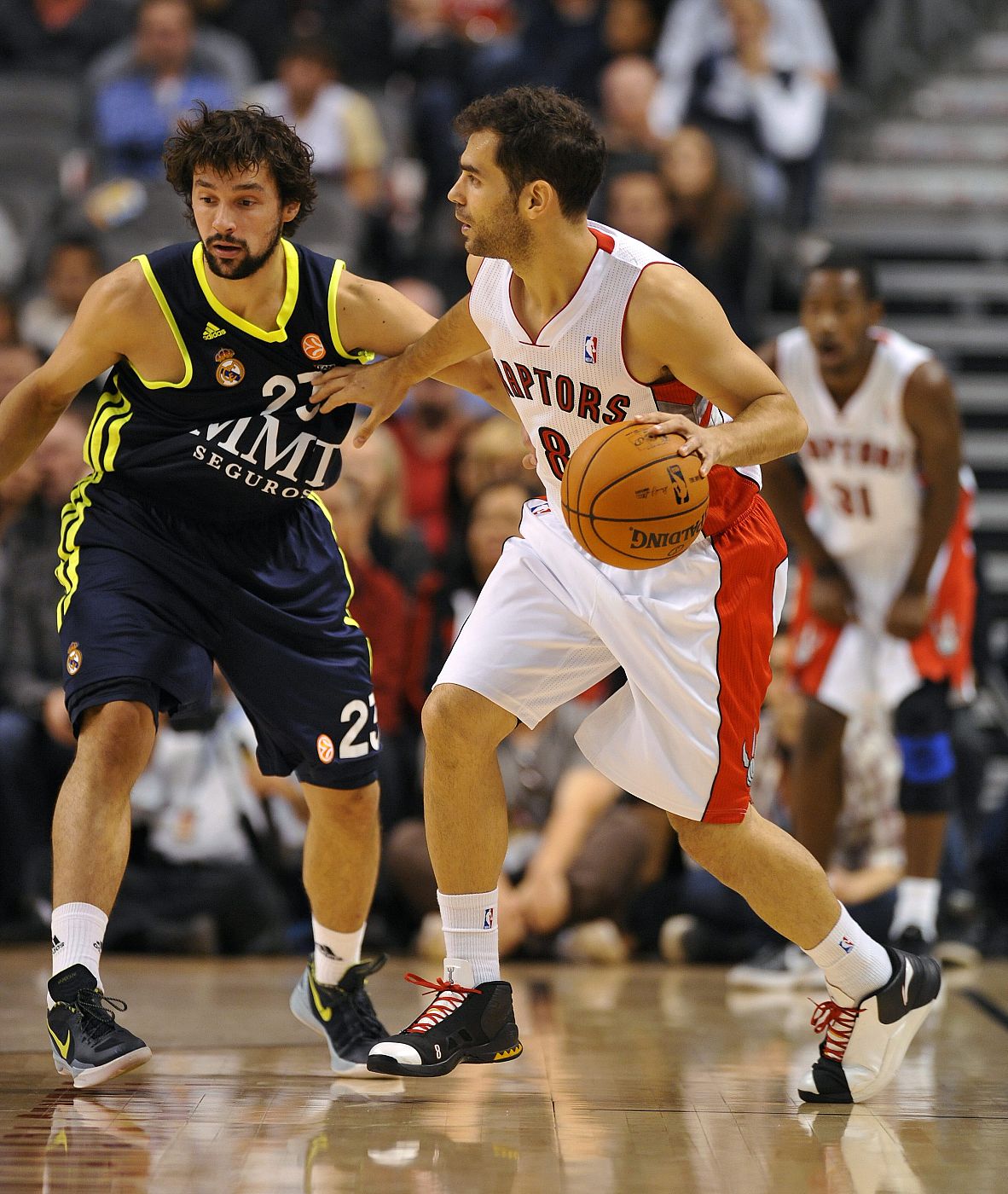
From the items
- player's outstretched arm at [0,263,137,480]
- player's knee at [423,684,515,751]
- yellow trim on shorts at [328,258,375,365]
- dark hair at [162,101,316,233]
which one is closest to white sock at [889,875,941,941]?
player's knee at [423,684,515,751]

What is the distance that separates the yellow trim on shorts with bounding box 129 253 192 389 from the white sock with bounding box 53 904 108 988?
1172mm

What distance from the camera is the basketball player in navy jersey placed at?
371 cm

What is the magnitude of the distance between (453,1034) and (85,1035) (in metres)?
0.77

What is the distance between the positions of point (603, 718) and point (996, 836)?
3.65 m

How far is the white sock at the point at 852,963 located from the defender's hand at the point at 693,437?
1.09 metres

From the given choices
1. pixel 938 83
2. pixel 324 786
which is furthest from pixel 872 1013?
pixel 938 83

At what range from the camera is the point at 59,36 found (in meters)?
10.5

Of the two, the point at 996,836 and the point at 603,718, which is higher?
the point at 603,718

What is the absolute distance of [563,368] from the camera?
11.5 feet

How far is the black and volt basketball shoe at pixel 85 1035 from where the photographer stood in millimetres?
3490

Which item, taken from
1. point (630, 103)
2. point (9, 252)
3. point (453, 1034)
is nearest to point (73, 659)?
point (453, 1034)

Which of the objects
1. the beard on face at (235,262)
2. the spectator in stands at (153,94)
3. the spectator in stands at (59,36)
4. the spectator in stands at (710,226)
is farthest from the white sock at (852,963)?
the spectator in stands at (59,36)

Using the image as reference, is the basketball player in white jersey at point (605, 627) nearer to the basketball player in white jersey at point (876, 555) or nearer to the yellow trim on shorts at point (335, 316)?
the yellow trim on shorts at point (335, 316)

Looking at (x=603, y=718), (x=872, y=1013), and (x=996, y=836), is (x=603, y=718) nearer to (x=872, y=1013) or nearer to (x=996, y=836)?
(x=872, y=1013)
